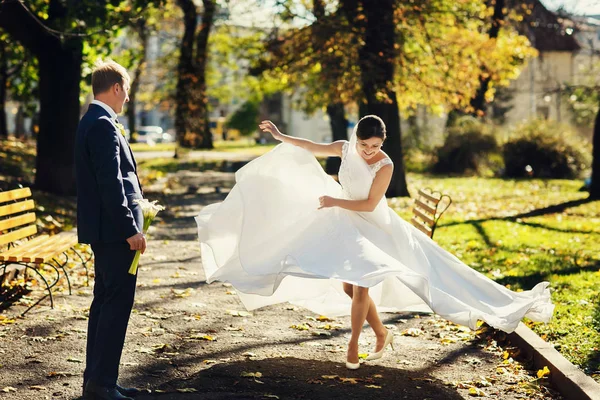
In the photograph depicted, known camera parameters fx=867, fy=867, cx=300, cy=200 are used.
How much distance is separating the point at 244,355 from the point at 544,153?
25.2 m

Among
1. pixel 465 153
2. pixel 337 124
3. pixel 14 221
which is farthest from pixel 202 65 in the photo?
pixel 14 221

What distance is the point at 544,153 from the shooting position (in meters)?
30.1

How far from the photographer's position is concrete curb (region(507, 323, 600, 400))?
216 inches

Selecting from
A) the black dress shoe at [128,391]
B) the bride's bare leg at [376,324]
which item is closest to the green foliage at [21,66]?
the bride's bare leg at [376,324]

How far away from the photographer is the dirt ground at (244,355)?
5.72 m

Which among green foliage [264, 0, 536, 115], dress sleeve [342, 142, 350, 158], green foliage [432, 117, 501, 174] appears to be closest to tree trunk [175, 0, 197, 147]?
green foliage [432, 117, 501, 174]

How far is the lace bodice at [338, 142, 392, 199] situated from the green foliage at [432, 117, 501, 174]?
25117mm

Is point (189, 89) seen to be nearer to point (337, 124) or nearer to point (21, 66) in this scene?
point (337, 124)

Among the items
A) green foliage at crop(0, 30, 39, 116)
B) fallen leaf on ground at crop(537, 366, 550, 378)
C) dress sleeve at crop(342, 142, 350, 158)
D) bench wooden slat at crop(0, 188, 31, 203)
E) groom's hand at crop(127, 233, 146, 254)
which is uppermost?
green foliage at crop(0, 30, 39, 116)

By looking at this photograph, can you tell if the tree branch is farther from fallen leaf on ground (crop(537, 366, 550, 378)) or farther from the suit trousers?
fallen leaf on ground (crop(537, 366, 550, 378))

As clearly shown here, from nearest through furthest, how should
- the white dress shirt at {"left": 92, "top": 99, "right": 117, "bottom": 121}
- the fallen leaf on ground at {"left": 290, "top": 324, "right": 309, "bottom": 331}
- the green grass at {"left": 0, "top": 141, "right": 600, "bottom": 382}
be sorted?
the white dress shirt at {"left": 92, "top": 99, "right": 117, "bottom": 121}, the green grass at {"left": 0, "top": 141, "right": 600, "bottom": 382}, the fallen leaf on ground at {"left": 290, "top": 324, "right": 309, "bottom": 331}

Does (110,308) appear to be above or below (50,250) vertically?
above

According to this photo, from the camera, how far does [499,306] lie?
6.45 m

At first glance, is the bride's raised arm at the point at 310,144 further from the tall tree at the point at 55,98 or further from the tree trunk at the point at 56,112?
the tree trunk at the point at 56,112
